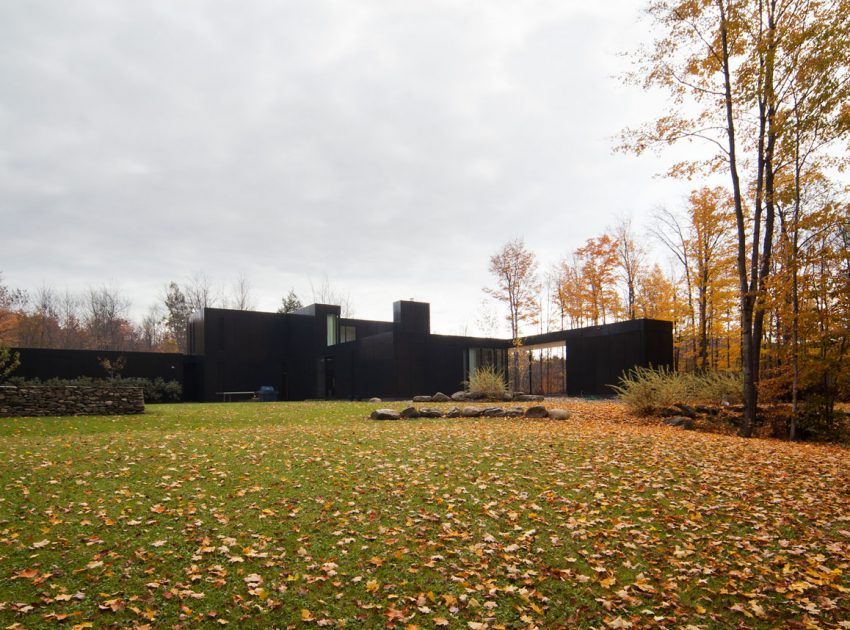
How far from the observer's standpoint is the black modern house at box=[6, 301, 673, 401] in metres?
19.3

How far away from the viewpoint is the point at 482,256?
30.0 metres

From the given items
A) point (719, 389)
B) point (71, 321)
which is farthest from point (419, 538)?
point (71, 321)

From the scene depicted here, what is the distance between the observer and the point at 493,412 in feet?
→ 40.2

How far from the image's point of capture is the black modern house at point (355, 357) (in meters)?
19.3

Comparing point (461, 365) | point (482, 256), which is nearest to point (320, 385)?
point (461, 365)

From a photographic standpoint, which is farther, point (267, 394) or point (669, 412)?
point (267, 394)

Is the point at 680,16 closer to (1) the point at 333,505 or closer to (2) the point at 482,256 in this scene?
(1) the point at 333,505

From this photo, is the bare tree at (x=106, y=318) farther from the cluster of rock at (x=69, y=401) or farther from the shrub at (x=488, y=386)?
the shrub at (x=488, y=386)

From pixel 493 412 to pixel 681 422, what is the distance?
13.6 ft

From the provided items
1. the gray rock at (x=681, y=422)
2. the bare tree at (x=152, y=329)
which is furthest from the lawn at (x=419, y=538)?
the bare tree at (x=152, y=329)

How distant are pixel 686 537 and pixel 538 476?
1.72 meters

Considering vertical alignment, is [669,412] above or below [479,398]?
above

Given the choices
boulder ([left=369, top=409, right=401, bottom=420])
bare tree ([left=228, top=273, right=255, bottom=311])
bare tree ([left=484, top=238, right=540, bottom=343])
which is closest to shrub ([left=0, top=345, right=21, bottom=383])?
boulder ([left=369, top=409, right=401, bottom=420])

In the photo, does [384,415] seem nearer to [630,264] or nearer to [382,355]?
[382,355]
